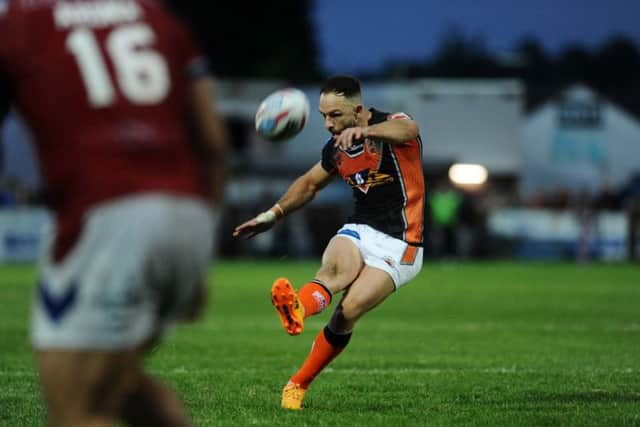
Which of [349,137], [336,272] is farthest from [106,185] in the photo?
[336,272]

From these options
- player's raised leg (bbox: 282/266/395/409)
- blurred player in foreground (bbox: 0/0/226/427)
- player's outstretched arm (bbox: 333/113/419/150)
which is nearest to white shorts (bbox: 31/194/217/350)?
blurred player in foreground (bbox: 0/0/226/427)

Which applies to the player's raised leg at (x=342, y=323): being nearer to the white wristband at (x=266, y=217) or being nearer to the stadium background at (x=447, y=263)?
the stadium background at (x=447, y=263)

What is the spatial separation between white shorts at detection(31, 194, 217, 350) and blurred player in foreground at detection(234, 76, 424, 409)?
391cm

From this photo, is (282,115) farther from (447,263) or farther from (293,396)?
(447,263)

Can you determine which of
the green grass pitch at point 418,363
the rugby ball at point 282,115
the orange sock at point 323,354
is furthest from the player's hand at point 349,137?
the orange sock at point 323,354

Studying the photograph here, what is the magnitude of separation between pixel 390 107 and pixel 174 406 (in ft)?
140

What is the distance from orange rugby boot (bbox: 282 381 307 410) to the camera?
7.89 metres

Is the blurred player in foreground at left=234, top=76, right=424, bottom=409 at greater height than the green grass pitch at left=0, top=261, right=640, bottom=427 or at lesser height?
greater

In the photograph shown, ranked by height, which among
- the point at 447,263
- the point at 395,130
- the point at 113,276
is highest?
the point at 113,276

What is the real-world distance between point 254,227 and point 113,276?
3728 mm

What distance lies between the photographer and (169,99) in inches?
154

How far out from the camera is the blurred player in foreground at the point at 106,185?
3.76 m

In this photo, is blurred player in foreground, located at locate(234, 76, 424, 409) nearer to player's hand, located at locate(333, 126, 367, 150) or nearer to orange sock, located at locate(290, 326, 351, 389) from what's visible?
orange sock, located at locate(290, 326, 351, 389)

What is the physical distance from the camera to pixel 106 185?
380 cm
